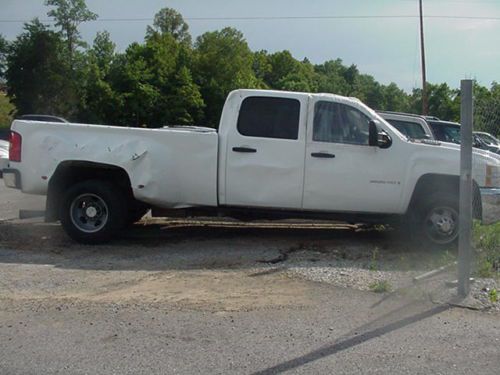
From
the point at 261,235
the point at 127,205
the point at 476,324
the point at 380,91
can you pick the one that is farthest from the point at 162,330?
the point at 380,91

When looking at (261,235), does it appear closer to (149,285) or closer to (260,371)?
(149,285)

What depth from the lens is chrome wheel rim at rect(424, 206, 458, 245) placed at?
834cm

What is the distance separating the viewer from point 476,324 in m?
5.55

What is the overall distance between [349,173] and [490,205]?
1.90 meters

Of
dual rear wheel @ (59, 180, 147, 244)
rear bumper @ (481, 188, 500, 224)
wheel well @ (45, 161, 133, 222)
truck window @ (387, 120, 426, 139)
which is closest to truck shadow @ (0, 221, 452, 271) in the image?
dual rear wheel @ (59, 180, 147, 244)

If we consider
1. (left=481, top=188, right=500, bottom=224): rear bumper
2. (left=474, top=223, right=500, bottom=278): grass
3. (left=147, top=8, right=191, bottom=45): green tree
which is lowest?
(left=474, top=223, right=500, bottom=278): grass

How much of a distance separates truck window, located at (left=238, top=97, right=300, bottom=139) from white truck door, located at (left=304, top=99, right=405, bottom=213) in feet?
0.89

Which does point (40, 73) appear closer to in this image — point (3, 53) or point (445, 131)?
point (3, 53)

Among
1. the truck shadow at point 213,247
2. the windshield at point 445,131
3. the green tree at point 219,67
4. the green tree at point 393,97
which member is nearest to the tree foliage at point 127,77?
the green tree at point 219,67

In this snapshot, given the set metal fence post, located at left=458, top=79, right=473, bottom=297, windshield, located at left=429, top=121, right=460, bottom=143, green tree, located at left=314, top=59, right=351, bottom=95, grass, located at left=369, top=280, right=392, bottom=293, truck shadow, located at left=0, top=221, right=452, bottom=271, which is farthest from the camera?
green tree, located at left=314, top=59, right=351, bottom=95

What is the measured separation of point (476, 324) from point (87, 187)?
5294 millimetres

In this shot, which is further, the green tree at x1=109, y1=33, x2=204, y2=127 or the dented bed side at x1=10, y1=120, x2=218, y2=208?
the green tree at x1=109, y1=33, x2=204, y2=127

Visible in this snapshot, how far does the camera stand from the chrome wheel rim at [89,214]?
855 centimetres

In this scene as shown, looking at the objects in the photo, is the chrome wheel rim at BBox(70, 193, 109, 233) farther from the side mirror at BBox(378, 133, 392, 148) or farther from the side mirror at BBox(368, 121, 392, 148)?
the side mirror at BBox(378, 133, 392, 148)
